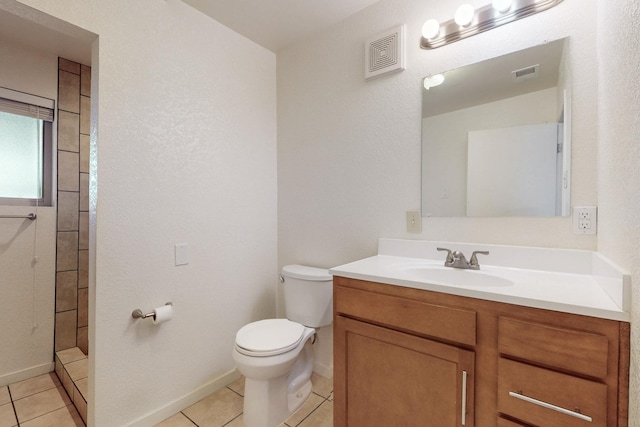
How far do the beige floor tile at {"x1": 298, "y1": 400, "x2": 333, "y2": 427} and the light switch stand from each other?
1.10 metres

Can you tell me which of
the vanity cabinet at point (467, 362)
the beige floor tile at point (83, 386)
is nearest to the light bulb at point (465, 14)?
the vanity cabinet at point (467, 362)

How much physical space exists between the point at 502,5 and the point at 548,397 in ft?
5.02

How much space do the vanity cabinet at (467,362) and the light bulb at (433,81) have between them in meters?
1.09

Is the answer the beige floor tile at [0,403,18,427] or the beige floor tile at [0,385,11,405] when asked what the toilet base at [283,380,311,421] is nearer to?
the beige floor tile at [0,403,18,427]

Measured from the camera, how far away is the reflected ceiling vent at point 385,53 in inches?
61.7

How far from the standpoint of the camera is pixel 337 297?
4.14 ft

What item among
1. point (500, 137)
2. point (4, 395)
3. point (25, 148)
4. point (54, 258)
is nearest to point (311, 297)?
point (500, 137)

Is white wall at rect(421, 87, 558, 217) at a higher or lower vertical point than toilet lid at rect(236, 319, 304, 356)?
higher

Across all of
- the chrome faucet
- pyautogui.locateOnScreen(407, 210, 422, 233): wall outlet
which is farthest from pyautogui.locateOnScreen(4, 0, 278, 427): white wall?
the chrome faucet

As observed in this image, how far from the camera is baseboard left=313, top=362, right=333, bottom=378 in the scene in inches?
74.7

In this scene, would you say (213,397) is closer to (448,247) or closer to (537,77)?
(448,247)

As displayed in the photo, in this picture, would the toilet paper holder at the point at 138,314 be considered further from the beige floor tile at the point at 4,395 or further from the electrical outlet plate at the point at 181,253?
the beige floor tile at the point at 4,395

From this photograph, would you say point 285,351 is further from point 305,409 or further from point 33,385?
point 33,385

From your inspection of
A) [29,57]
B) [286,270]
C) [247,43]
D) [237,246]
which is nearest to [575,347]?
[286,270]
